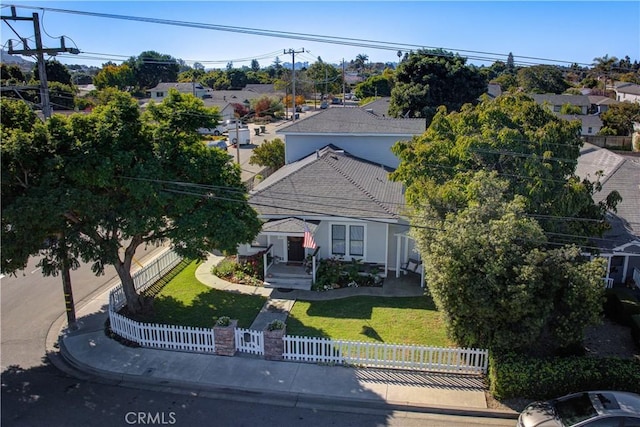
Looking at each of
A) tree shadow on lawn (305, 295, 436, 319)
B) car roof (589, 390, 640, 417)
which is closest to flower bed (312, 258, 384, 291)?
tree shadow on lawn (305, 295, 436, 319)

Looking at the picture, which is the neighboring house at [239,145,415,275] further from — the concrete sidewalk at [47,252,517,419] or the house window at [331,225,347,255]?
the concrete sidewalk at [47,252,517,419]

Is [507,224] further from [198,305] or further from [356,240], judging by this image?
[198,305]

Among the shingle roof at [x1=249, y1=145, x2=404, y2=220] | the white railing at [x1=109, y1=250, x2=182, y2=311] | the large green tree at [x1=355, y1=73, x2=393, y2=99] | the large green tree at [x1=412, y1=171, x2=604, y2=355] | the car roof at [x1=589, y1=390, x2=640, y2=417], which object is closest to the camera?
the car roof at [x1=589, y1=390, x2=640, y2=417]

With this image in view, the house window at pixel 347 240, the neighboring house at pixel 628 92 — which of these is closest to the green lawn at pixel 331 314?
the house window at pixel 347 240

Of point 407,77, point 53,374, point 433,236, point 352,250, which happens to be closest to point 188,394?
point 53,374

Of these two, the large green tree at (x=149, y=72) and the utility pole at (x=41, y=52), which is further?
the large green tree at (x=149, y=72)

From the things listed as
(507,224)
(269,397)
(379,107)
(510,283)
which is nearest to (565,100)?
(379,107)

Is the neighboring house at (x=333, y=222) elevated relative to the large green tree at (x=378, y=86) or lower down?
lower down

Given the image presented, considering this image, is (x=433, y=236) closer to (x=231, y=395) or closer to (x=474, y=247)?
(x=474, y=247)

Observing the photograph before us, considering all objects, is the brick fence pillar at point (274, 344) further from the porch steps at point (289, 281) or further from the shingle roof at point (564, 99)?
the shingle roof at point (564, 99)
